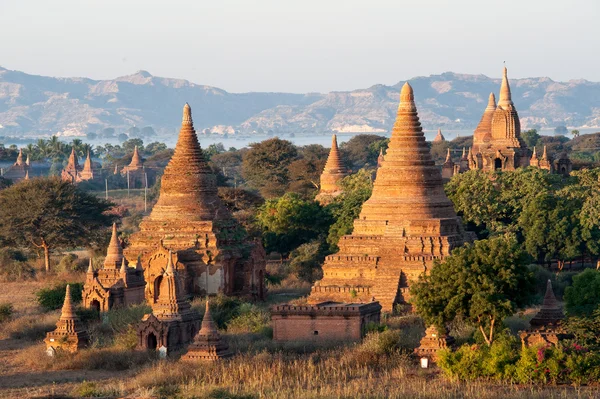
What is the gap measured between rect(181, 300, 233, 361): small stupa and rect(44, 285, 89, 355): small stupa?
14.5 ft

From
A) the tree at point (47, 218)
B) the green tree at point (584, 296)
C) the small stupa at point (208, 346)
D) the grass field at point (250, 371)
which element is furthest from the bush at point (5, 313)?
the green tree at point (584, 296)

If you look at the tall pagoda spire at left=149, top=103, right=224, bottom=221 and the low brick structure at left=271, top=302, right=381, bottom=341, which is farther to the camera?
the tall pagoda spire at left=149, top=103, right=224, bottom=221

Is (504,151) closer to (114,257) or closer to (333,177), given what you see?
(333,177)

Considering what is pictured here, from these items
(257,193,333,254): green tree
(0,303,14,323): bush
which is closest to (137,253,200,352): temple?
(0,303,14,323): bush

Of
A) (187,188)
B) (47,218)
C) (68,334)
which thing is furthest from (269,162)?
(68,334)

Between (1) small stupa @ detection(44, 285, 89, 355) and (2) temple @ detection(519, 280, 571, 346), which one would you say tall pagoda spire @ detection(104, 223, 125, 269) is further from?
(2) temple @ detection(519, 280, 571, 346)

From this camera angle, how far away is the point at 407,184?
47.8 metres

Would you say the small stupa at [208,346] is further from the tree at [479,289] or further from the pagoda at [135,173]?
the pagoda at [135,173]

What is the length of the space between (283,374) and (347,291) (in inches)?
464

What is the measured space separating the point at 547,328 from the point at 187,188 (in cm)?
1866

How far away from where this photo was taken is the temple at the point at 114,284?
46750 millimetres

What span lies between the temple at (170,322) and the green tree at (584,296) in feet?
33.4

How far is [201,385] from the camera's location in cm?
3206

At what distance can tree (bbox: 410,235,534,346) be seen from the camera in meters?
35.4
